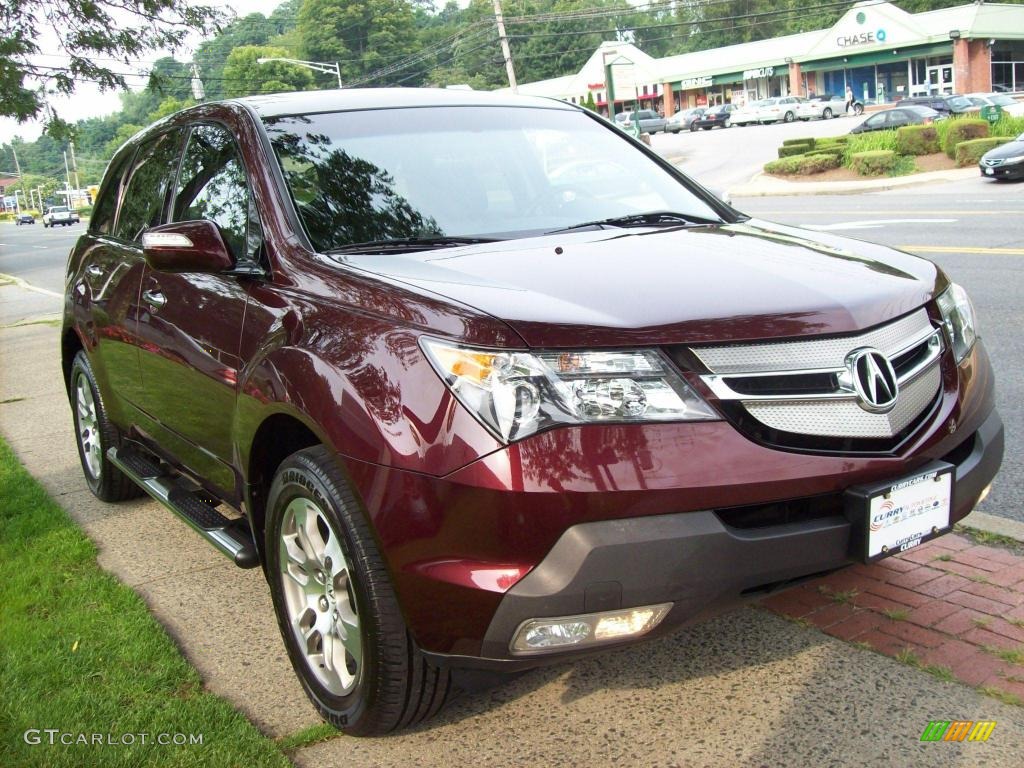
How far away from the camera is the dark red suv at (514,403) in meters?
2.47

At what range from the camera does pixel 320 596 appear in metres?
3.08

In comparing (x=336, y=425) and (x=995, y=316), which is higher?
(x=336, y=425)

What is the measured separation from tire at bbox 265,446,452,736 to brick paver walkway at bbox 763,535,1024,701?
46.1 inches

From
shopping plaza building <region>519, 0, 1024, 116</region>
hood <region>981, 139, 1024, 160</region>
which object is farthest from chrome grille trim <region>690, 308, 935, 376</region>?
shopping plaza building <region>519, 0, 1024, 116</region>

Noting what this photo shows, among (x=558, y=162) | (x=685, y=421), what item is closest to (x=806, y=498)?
(x=685, y=421)

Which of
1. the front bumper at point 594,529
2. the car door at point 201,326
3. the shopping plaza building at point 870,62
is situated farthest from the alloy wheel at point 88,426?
the shopping plaza building at point 870,62

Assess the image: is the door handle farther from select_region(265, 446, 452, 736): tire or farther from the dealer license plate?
the dealer license plate

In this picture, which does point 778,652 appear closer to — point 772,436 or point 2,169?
point 772,436

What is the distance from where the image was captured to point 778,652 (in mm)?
3369

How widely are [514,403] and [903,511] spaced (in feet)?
3.52

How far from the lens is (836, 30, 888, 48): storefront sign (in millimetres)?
60906

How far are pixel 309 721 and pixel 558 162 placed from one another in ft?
7.45

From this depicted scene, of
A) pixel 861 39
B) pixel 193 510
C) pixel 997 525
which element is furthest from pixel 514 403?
pixel 861 39
